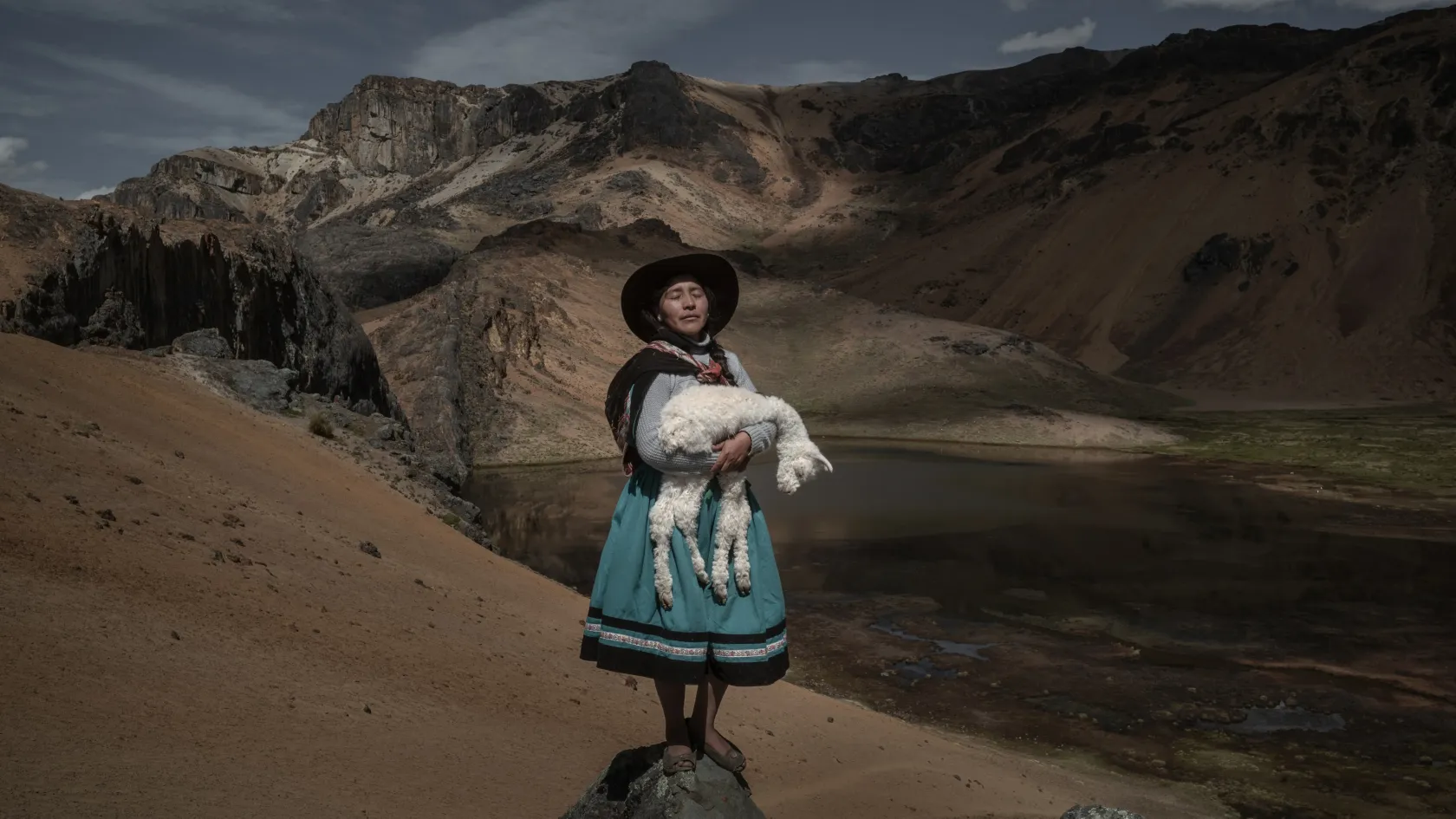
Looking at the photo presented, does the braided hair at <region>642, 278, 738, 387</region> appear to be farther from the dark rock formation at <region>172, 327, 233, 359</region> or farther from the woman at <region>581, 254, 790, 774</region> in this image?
the dark rock formation at <region>172, 327, 233, 359</region>

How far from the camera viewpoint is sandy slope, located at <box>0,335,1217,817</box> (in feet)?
15.6

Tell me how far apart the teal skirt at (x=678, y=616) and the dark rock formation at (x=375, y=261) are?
43906mm

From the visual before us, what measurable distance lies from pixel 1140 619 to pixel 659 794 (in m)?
11.5

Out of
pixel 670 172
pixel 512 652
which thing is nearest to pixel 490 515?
pixel 512 652

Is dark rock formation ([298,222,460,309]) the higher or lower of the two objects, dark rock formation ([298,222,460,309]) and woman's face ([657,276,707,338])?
the higher

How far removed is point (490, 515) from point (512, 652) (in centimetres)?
1498

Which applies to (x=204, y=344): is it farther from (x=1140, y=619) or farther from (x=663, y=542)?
(x=663, y=542)

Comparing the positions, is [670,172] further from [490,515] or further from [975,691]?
[975,691]

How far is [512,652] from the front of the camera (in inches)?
321

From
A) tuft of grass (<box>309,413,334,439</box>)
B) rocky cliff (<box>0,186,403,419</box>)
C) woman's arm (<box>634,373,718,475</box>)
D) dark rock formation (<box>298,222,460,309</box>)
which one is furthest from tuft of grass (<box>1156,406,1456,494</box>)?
dark rock formation (<box>298,222,460,309</box>)

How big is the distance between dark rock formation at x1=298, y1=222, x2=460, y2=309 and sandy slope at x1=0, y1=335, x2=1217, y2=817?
3784cm

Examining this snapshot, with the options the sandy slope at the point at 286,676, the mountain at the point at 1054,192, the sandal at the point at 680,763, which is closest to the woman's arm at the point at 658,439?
the sandal at the point at 680,763

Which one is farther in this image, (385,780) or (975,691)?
(975,691)

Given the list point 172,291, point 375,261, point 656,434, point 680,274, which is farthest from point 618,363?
point 656,434
